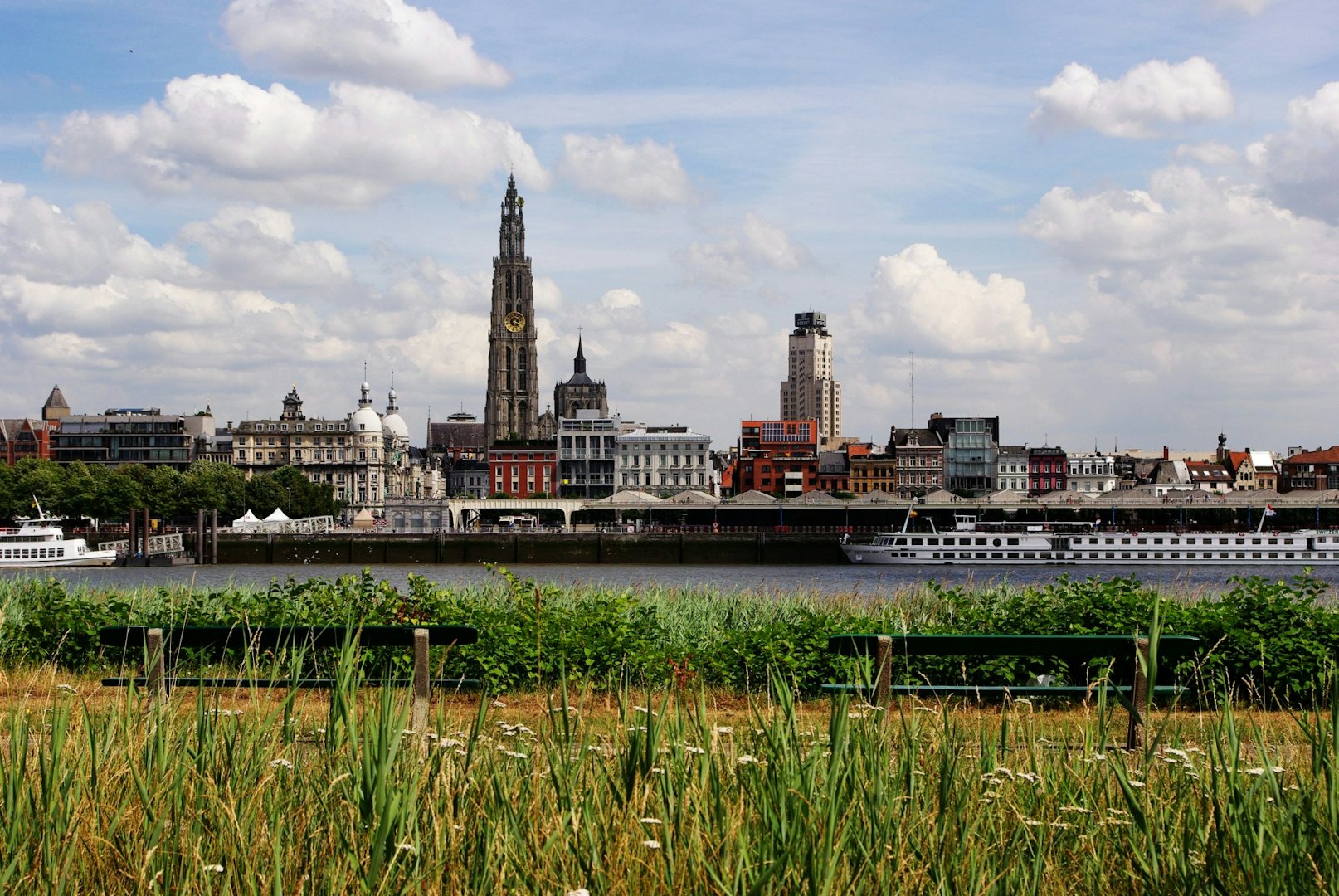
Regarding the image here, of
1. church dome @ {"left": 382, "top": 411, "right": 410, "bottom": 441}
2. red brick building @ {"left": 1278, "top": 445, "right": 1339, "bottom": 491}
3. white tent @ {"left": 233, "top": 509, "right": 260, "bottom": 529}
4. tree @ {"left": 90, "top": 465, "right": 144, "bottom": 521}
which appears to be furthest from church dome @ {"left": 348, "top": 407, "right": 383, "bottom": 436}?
red brick building @ {"left": 1278, "top": 445, "right": 1339, "bottom": 491}

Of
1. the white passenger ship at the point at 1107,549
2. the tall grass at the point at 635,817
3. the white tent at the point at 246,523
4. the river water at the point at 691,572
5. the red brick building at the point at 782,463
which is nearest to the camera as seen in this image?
the tall grass at the point at 635,817

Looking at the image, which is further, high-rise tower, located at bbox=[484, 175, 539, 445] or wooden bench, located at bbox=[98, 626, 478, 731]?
high-rise tower, located at bbox=[484, 175, 539, 445]

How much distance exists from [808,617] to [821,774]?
23.4ft

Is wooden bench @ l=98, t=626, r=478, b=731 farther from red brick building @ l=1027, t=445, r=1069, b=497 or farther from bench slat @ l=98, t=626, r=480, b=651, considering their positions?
red brick building @ l=1027, t=445, r=1069, b=497

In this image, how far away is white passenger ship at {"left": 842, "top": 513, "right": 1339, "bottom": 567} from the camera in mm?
68938

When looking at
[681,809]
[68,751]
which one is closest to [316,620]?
[68,751]

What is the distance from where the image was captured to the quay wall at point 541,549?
76.9 m

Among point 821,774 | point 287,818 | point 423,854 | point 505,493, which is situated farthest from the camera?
point 505,493

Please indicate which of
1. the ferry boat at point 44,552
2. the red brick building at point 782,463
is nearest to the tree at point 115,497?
the ferry boat at point 44,552

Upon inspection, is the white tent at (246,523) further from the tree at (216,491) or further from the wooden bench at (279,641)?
the wooden bench at (279,641)

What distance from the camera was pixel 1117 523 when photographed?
10444 cm

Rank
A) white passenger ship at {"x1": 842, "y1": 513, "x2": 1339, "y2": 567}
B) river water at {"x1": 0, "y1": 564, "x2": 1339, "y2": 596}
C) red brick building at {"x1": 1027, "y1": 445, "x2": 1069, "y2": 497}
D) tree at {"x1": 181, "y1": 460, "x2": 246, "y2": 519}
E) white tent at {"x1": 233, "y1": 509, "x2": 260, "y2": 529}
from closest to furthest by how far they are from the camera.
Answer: river water at {"x1": 0, "y1": 564, "x2": 1339, "y2": 596} < white passenger ship at {"x1": 842, "y1": 513, "x2": 1339, "y2": 567} < white tent at {"x1": 233, "y1": 509, "x2": 260, "y2": 529} < tree at {"x1": 181, "y1": 460, "x2": 246, "y2": 519} < red brick building at {"x1": 1027, "y1": 445, "x2": 1069, "y2": 497}

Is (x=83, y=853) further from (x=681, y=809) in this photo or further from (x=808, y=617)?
(x=808, y=617)

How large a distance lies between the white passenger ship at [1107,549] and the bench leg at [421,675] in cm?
6452
